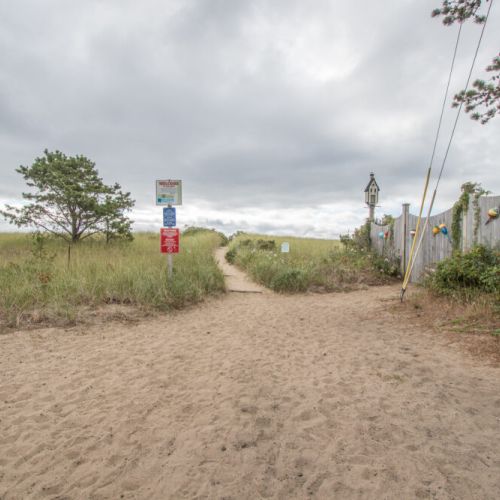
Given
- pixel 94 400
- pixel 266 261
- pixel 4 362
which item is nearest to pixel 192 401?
pixel 94 400

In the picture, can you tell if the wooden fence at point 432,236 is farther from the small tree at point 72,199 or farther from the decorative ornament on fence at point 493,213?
the small tree at point 72,199

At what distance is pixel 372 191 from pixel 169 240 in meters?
8.54

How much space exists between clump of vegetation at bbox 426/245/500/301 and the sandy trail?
5.26ft

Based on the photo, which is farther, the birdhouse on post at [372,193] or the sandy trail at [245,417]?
the birdhouse on post at [372,193]

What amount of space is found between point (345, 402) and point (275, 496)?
127 cm

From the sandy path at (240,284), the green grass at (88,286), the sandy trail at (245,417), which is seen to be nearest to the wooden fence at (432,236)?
the sandy trail at (245,417)

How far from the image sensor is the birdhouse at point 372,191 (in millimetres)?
12250

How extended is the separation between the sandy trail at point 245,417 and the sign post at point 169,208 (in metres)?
3.26

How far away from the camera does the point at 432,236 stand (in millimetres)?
8000

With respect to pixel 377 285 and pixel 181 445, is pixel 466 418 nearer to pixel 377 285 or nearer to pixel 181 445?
pixel 181 445

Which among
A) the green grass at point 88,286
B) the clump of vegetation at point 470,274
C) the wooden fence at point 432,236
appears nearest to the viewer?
the clump of vegetation at point 470,274

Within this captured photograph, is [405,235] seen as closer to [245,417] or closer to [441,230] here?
[441,230]

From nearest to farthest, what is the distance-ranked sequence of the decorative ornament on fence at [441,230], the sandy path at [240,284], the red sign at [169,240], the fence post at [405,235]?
1. the decorative ornament on fence at [441,230]
2. the red sign at [169,240]
3. the sandy path at [240,284]
4. the fence post at [405,235]

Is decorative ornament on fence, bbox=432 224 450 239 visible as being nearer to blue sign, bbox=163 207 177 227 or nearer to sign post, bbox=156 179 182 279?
sign post, bbox=156 179 182 279
